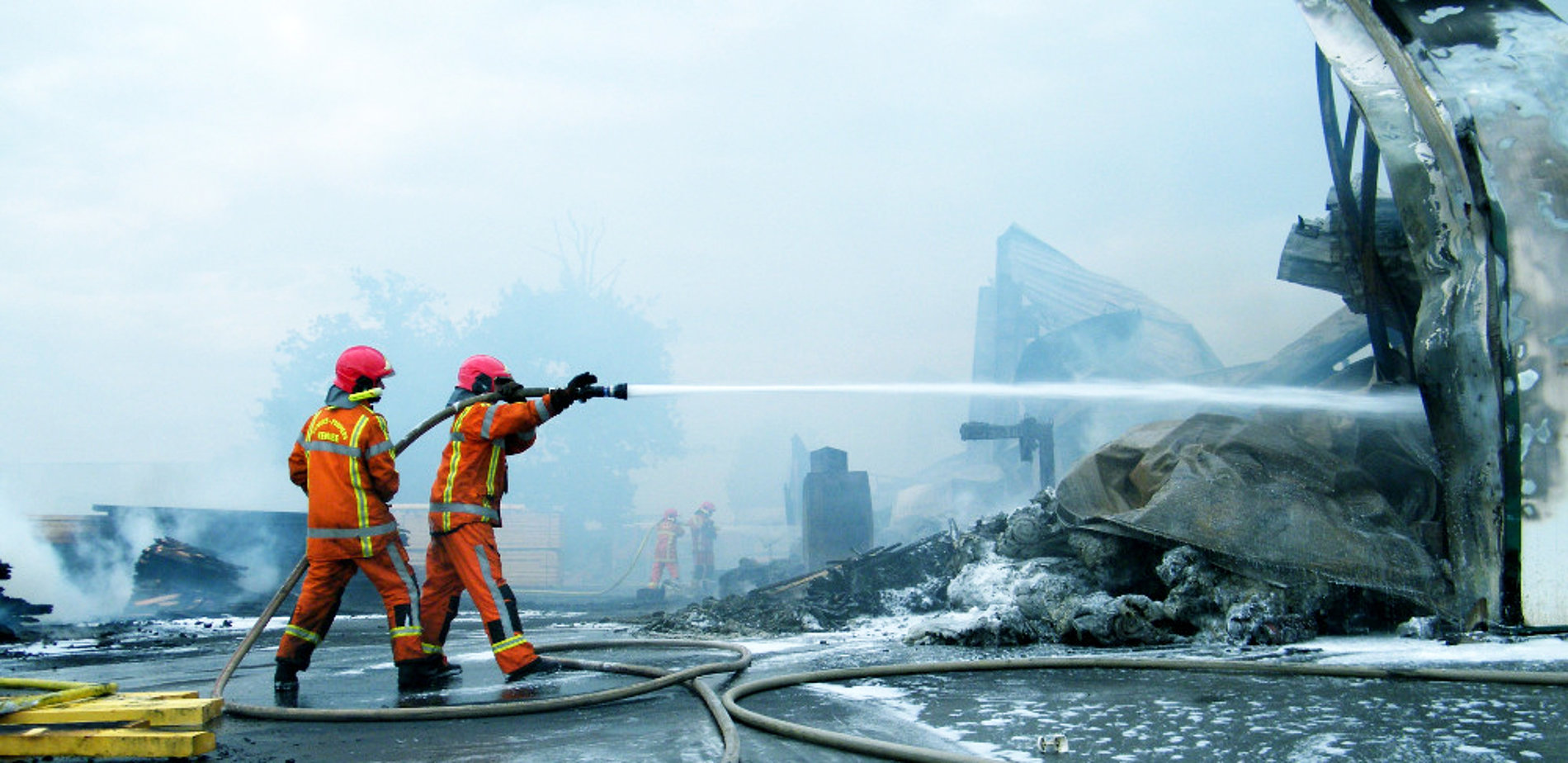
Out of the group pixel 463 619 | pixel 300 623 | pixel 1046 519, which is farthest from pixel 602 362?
pixel 300 623

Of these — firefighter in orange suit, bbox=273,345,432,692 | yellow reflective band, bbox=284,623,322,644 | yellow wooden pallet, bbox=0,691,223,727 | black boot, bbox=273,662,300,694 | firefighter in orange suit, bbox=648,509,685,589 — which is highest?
firefighter in orange suit, bbox=273,345,432,692

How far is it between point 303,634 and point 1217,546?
4.86 meters

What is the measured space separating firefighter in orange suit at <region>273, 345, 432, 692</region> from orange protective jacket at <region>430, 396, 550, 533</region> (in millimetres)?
232

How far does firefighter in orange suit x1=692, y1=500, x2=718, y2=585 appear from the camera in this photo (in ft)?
59.5

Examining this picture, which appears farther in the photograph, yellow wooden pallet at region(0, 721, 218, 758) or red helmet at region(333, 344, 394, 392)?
red helmet at region(333, 344, 394, 392)

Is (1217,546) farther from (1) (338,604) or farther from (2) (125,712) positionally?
(2) (125,712)

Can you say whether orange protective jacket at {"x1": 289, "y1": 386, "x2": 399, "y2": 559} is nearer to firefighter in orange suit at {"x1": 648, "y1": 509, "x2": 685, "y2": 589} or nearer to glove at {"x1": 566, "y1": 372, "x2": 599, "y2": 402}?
glove at {"x1": 566, "y1": 372, "x2": 599, "y2": 402}

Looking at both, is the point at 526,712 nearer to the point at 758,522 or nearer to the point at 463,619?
the point at 463,619

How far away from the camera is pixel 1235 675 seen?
4137mm

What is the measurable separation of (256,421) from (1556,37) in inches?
1132

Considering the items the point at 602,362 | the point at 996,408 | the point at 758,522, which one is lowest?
the point at 758,522

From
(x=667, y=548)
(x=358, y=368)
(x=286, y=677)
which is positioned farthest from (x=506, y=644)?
(x=667, y=548)

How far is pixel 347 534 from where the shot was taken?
14.9ft

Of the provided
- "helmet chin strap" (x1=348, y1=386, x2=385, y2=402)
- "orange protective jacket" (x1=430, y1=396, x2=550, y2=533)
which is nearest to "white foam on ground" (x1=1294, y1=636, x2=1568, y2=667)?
"orange protective jacket" (x1=430, y1=396, x2=550, y2=533)
